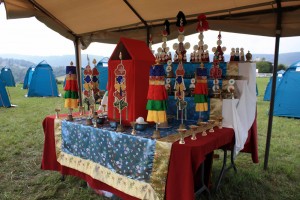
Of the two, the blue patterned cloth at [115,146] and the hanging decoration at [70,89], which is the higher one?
the hanging decoration at [70,89]

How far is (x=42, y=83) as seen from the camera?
1047 centimetres

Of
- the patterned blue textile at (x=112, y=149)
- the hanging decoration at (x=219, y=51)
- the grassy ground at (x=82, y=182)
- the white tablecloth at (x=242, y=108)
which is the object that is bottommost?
the grassy ground at (x=82, y=182)

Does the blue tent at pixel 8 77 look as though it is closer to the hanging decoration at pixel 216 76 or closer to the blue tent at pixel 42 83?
the blue tent at pixel 42 83

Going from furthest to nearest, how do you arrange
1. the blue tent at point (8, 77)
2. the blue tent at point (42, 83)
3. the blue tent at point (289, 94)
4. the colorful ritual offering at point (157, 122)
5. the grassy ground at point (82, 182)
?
1. the blue tent at point (8, 77)
2. the blue tent at point (42, 83)
3. the blue tent at point (289, 94)
4. the grassy ground at point (82, 182)
5. the colorful ritual offering at point (157, 122)

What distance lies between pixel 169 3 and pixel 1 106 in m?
7.13

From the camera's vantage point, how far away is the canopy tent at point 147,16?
8.35 ft

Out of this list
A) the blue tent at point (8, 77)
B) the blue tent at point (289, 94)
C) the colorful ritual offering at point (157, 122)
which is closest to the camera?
the colorful ritual offering at point (157, 122)

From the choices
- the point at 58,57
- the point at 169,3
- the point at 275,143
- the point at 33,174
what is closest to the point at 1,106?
the point at 33,174

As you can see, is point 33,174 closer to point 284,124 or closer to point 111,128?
point 111,128

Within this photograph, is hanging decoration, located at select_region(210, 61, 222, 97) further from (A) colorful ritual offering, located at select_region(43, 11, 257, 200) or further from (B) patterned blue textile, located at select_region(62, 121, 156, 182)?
(B) patterned blue textile, located at select_region(62, 121, 156, 182)

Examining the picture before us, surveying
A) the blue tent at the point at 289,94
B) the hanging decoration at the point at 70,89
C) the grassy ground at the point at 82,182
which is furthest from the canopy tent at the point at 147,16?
the blue tent at the point at 289,94

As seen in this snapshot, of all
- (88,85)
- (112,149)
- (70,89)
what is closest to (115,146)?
(112,149)

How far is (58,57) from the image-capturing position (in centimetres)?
5028

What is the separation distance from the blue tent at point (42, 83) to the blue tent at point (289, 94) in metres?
8.49
